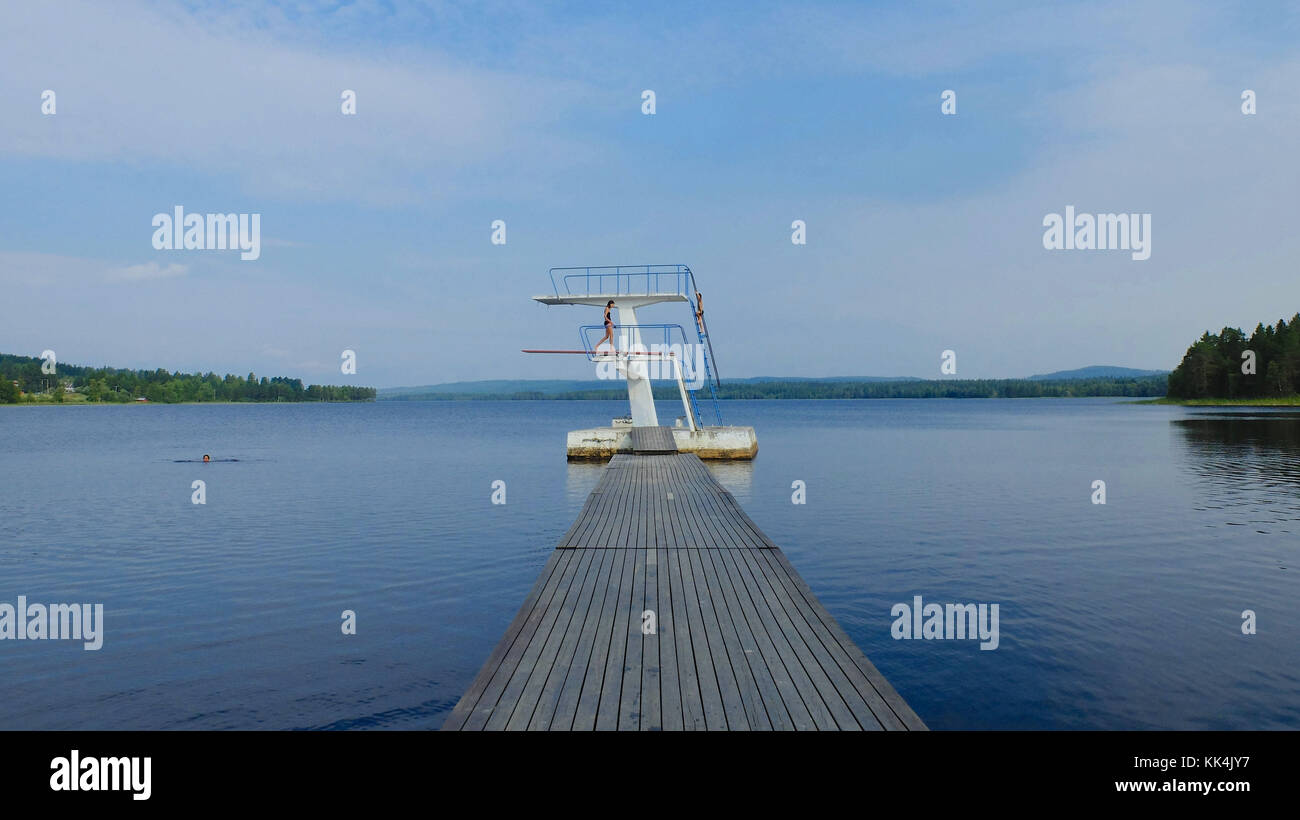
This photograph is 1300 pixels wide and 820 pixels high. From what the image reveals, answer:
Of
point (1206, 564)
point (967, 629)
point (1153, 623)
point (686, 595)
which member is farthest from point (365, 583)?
point (1206, 564)

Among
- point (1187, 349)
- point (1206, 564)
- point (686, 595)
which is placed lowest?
→ point (1206, 564)

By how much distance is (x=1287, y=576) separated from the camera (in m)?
13.8

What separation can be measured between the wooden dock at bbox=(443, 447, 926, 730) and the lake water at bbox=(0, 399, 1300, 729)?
168 cm

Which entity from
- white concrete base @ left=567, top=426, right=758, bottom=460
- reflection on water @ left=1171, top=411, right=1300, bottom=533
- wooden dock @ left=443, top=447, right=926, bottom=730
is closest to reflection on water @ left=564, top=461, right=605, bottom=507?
→ white concrete base @ left=567, top=426, right=758, bottom=460

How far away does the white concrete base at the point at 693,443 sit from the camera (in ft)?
107

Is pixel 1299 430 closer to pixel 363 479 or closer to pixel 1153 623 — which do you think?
pixel 1153 623

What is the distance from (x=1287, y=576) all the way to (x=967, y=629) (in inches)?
305

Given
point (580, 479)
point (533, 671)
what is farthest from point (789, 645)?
point (580, 479)

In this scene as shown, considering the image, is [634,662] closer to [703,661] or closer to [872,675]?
[703,661]

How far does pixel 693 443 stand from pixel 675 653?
25646 millimetres

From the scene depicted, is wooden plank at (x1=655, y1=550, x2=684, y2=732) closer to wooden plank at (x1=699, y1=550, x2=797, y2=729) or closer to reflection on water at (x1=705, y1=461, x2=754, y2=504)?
wooden plank at (x1=699, y1=550, x2=797, y2=729)

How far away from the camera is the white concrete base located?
3262cm

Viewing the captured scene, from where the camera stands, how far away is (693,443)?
3228cm
